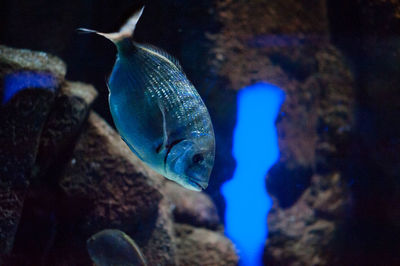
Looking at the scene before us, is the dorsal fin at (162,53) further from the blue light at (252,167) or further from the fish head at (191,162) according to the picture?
the blue light at (252,167)

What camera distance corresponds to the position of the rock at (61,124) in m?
2.58

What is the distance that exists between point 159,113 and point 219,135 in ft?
9.18

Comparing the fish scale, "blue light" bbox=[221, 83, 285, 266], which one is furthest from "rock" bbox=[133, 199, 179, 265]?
the fish scale

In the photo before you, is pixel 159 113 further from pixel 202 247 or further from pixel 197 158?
pixel 202 247

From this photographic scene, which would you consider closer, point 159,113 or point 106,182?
point 159,113

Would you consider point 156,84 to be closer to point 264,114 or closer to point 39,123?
point 39,123

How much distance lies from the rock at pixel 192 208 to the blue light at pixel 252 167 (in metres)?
0.24

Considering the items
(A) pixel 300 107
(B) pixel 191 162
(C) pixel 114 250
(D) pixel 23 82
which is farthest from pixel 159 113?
(A) pixel 300 107

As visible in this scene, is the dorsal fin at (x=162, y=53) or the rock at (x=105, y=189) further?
the rock at (x=105, y=189)

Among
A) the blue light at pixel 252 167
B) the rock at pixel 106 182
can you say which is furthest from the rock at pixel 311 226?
the rock at pixel 106 182

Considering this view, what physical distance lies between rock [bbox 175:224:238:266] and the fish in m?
2.33

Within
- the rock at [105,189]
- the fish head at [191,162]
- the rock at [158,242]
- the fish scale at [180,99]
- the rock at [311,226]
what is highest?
the fish scale at [180,99]

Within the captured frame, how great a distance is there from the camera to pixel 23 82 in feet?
7.42

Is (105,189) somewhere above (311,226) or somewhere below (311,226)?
above
